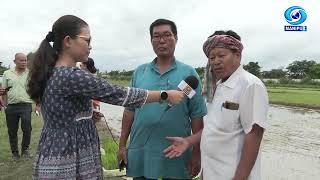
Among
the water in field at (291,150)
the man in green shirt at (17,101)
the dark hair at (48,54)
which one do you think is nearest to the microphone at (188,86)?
the dark hair at (48,54)

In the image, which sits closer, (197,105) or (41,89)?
(41,89)

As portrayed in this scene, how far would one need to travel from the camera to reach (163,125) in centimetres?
343

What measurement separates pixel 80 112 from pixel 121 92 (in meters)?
0.28

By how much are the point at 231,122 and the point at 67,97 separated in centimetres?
99

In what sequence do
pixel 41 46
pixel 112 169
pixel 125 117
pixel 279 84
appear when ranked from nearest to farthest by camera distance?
pixel 41 46
pixel 125 117
pixel 112 169
pixel 279 84

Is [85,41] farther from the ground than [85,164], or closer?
farther from the ground

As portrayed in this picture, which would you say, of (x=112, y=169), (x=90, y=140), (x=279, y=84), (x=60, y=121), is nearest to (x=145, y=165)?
(x=90, y=140)

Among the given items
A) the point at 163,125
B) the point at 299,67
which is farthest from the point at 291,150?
the point at 299,67

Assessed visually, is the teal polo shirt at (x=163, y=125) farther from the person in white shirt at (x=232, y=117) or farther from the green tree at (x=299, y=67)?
the green tree at (x=299, y=67)

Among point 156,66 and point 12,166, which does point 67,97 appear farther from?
point 12,166

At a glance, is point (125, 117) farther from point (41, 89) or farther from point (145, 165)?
point (41, 89)

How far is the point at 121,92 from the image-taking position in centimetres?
279

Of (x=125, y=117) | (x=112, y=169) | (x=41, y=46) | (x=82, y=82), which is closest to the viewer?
(x=82, y=82)

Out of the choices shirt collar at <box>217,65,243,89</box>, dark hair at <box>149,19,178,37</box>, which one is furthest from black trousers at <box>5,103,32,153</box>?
shirt collar at <box>217,65,243,89</box>
